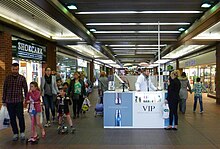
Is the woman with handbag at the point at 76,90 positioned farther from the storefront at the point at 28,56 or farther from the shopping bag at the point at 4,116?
the shopping bag at the point at 4,116

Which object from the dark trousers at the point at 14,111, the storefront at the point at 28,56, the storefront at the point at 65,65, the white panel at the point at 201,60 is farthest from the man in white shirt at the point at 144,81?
the white panel at the point at 201,60

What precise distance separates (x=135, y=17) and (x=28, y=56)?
4.31 m

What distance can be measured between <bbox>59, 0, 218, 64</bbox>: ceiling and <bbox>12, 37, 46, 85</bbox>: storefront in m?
2.24

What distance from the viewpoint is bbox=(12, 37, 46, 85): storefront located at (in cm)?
1052

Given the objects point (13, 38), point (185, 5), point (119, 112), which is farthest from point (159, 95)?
point (13, 38)

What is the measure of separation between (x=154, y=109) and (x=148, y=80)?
3.15ft

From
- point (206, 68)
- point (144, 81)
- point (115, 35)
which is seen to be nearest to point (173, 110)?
point (144, 81)

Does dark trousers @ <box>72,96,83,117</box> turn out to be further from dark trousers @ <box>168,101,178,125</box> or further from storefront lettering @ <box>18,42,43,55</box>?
dark trousers @ <box>168,101,178,125</box>

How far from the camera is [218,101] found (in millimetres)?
15492

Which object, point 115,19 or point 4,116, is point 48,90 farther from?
point 115,19

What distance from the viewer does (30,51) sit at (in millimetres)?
11812

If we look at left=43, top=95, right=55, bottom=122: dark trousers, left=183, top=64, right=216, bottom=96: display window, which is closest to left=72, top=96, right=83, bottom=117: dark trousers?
left=43, top=95, right=55, bottom=122: dark trousers

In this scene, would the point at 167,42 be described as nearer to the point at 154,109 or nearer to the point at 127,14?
the point at 127,14

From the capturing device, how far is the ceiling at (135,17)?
831 cm
